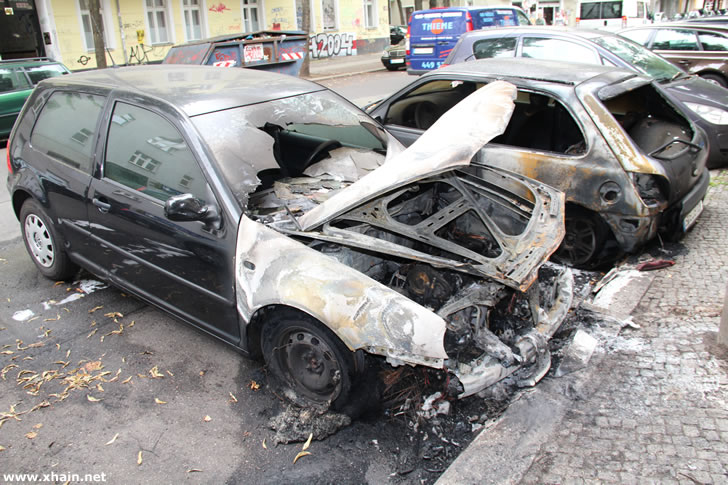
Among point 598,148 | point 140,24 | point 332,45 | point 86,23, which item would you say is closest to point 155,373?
point 598,148

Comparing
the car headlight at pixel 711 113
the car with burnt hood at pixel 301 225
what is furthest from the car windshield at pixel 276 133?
the car headlight at pixel 711 113

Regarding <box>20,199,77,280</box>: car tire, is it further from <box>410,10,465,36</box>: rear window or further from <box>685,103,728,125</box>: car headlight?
<box>410,10,465,36</box>: rear window

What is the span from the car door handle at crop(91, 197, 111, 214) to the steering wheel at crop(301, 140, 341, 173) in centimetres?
136

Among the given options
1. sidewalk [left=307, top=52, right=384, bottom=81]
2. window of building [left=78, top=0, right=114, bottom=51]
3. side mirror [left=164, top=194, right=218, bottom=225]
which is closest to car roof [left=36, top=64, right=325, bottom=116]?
side mirror [left=164, top=194, right=218, bottom=225]

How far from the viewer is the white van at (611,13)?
22.2 meters

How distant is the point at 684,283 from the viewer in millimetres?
4434

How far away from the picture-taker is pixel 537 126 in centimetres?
534

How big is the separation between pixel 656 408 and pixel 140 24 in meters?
21.3

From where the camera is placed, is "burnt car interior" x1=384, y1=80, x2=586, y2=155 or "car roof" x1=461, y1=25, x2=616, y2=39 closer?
"burnt car interior" x1=384, y1=80, x2=586, y2=155

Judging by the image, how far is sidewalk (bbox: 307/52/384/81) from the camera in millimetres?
21206

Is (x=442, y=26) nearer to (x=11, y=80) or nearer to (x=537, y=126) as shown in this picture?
(x=11, y=80)

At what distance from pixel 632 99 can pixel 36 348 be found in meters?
5.49

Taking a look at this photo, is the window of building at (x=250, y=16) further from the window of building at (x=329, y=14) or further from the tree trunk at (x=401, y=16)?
the tree trunk at (x=401, y=16)

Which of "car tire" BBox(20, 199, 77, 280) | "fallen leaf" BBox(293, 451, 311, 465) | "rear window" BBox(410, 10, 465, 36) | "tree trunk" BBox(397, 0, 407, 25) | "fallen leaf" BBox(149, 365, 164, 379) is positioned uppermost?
"tree trunk" BBox(397, 0, 407, 25)
